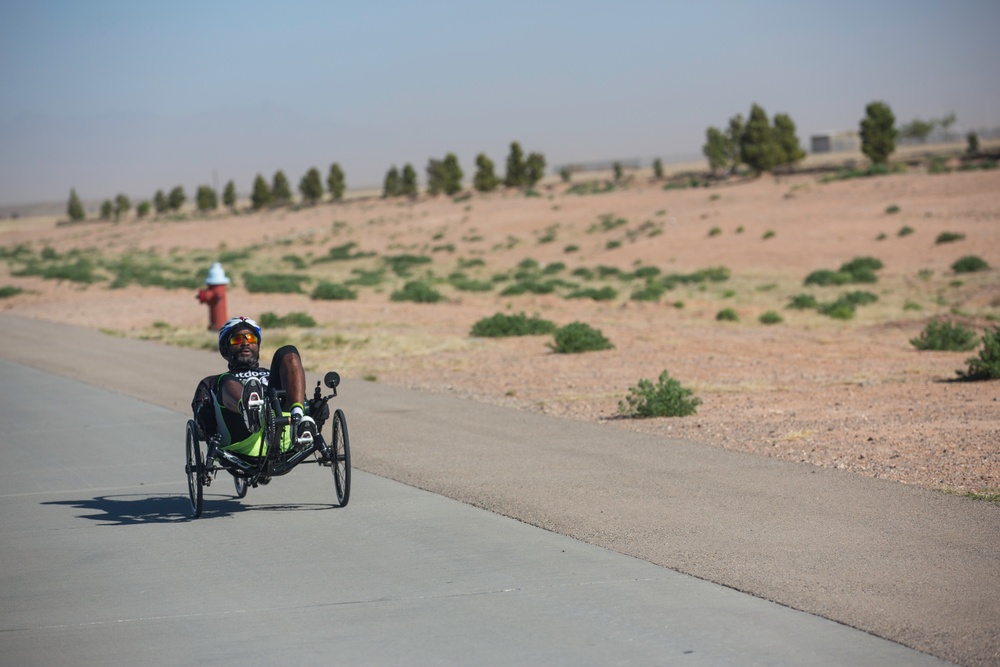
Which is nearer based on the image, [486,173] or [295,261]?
[295,261]

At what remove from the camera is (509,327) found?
2600 centimetres

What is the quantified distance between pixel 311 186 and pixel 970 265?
102877 mm

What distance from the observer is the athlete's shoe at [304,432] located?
28.6ft

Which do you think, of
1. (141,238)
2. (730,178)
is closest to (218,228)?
(141,238)

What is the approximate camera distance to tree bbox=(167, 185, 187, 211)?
156m

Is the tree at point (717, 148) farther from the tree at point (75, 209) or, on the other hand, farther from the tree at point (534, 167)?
the tree at point (75, 209)

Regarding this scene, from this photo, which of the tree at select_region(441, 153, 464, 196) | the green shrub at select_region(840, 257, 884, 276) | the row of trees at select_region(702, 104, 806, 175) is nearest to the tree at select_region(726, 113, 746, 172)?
the row of trees at select_region(702, 104, 806, 175)

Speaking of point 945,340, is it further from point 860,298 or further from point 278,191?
point 278,191

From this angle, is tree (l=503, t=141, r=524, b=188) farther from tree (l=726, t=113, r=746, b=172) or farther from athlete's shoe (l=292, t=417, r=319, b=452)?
athlete's shoe (l=292, t=417, r=319, b=452)

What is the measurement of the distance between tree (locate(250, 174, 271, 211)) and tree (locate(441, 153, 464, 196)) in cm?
2782

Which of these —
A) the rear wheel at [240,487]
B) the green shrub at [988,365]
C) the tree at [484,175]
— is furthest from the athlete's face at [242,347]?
the tree at [484,175]

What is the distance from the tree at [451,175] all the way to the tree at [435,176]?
0.35 meters

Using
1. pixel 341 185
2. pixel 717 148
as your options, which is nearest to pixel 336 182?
pixel 341 185

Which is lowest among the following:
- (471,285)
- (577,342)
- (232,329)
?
(471,285)
